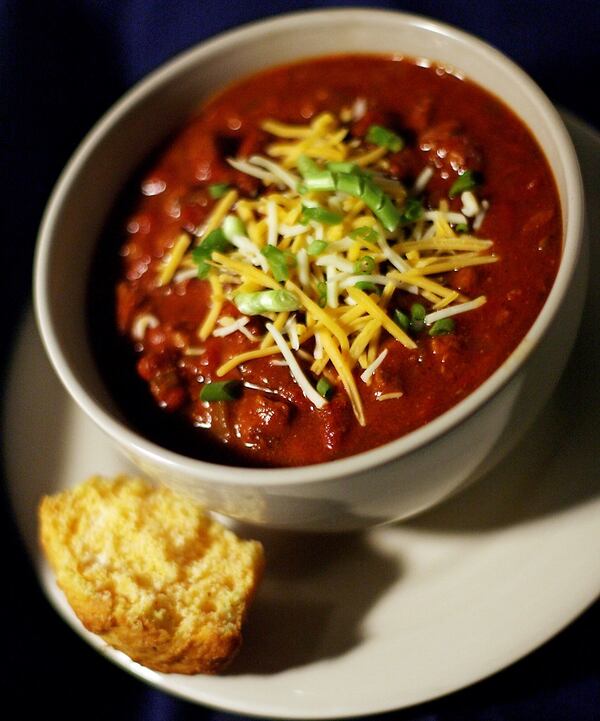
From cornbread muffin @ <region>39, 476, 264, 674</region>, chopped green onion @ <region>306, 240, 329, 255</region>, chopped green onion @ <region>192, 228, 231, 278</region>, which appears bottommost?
cornbread muffin @ <region>39, 476, 264, 674</region>

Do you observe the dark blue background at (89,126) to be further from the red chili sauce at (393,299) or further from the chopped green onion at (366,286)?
the chopped green onion at (366,286)

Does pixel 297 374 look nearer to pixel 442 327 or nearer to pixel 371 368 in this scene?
pixel 371 368

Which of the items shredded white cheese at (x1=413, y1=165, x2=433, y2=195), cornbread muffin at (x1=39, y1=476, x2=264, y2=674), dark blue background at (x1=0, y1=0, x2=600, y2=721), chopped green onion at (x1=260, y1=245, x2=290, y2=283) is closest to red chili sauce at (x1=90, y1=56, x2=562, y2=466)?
shredded white cheese at (x1=413, y1=165, x2=433, y2=195)

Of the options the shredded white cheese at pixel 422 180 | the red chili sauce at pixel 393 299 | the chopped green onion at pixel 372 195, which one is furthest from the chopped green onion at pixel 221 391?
the shredded white cheese at pixel 422 180

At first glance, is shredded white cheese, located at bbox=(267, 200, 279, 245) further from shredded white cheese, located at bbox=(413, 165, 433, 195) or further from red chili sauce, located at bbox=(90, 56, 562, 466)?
shredded white cheese, located at bbox=(413, 165, 433, 195)

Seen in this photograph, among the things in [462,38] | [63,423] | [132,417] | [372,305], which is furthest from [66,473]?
[462,38]

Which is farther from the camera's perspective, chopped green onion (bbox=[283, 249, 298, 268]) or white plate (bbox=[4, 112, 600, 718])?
chopped green onion (bbox=[283, 249, 298, 268])
